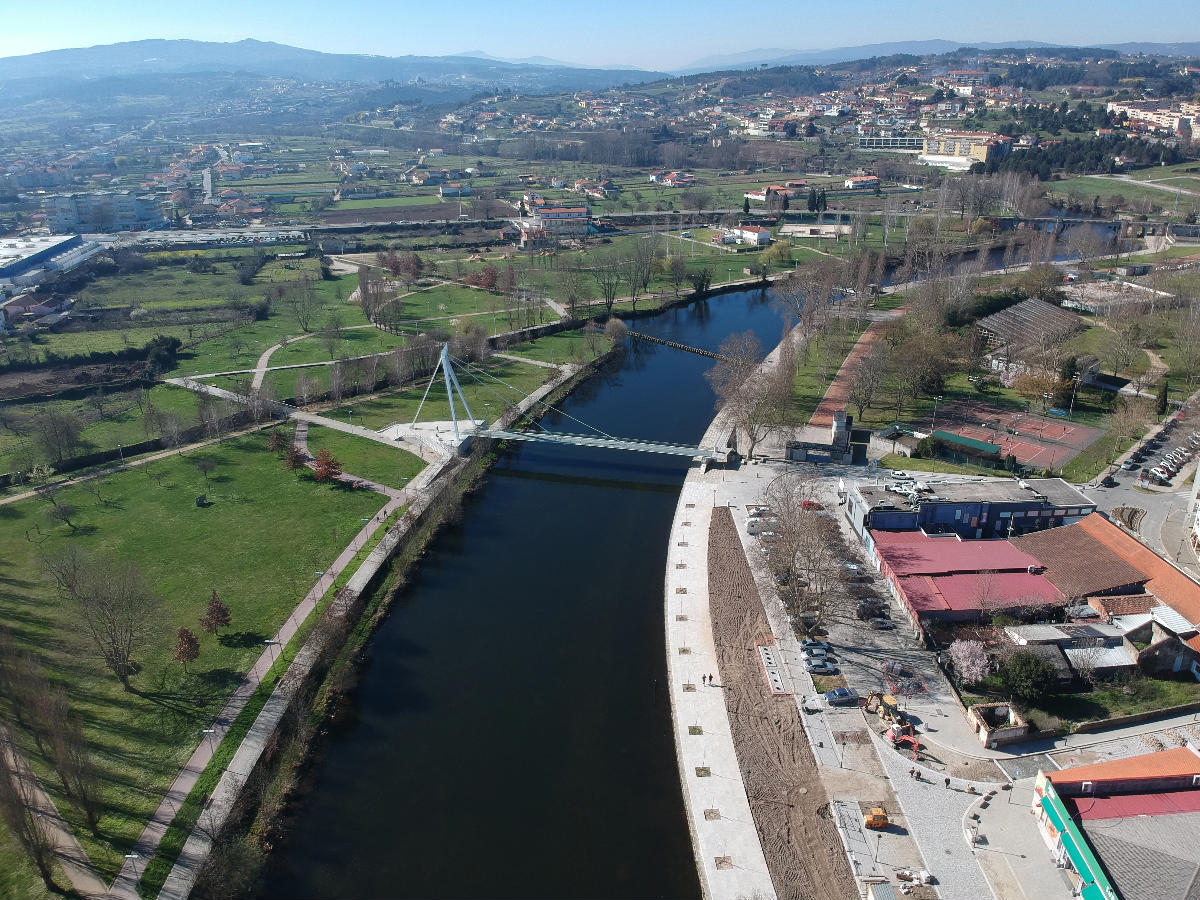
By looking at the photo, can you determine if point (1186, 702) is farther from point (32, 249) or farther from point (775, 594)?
point (32, 249)

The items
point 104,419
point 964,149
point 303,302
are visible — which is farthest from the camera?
point 964,149

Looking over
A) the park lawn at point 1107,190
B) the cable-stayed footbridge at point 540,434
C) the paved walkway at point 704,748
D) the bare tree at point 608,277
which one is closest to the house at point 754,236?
the bare tree at point 608,277

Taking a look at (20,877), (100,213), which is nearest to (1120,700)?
(20,877)

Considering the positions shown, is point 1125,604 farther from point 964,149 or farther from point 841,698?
point 964,149

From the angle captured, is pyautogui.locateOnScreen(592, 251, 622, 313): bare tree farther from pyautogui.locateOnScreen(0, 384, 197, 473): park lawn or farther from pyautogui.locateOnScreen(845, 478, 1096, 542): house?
pyautogui.locateOnScreen(845, 478, 1096, 542): house

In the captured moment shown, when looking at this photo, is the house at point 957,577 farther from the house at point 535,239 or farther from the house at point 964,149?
the house at point 964,149

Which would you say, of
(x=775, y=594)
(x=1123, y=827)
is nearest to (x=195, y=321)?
(x=775, y=594)
